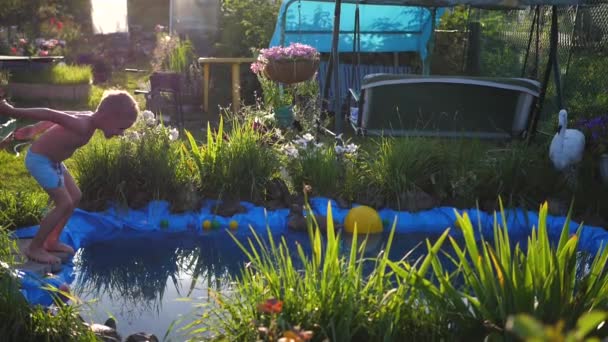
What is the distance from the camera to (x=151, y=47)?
18.6 meters

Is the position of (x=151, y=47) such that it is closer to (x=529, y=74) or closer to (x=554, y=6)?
(x=529, y=74)

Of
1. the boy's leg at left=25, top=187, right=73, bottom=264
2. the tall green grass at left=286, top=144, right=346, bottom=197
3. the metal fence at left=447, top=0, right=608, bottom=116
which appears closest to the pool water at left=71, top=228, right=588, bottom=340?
the boy's leg at left=25, top=187, right=73, bottom=264

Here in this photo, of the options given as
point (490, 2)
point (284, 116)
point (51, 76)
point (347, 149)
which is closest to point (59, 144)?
point (347, 149)

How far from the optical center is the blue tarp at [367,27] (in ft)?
37.6

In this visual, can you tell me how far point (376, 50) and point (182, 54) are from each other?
3.21m

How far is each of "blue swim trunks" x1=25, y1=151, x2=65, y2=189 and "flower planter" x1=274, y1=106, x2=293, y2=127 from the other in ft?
11.9

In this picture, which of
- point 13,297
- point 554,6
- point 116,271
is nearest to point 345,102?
point 554,6

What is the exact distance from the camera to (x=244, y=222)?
553 centimetres

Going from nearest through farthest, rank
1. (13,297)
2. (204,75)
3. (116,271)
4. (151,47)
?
1. (13,297)
2. (116,271)
3. (204,75)
4. (151,47)

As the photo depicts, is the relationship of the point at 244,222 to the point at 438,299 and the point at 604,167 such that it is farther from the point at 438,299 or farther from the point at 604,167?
the point at 438,299

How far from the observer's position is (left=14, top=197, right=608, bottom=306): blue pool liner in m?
5.26

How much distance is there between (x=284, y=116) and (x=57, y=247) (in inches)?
140

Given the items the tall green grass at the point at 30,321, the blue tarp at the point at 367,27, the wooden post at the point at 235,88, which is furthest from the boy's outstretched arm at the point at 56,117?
the blue tarp at the point at 367,27

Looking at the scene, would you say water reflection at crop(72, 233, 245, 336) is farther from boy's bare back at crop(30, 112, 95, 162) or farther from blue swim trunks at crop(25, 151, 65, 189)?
boy's bare back at crop(30, 112, 95, 162)
